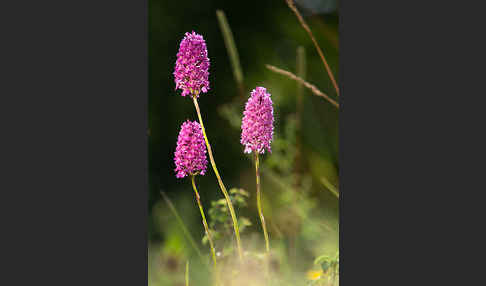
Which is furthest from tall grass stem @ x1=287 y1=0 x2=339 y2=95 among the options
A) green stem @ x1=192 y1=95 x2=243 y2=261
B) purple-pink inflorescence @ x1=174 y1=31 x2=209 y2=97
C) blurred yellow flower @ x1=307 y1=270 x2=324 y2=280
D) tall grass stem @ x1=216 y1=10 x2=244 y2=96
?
blurred yellow flower @ x1=307 y1=270 x2=324 y2=280

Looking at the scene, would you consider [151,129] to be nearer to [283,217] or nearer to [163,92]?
[163,92]

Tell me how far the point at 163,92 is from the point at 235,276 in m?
1.38

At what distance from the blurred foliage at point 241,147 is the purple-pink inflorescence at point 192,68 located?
9 cm

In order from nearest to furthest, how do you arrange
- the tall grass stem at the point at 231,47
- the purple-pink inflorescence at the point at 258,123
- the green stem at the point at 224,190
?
the purple-pink inflorescence at the point at 258,123 → the green stem at the point at 224,190 → the tall grass stem at the point at 231,47

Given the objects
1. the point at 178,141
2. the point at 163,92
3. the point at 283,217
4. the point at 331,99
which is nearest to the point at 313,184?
the point at 283,217

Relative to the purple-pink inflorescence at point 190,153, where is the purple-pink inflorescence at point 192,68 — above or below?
above

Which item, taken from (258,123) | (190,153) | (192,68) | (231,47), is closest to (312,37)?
(231,47)

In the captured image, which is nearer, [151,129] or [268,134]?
[268,134]

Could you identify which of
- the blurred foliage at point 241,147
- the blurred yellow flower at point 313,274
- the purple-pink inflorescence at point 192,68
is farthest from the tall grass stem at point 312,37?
the blurred yellow flower at point 313,274

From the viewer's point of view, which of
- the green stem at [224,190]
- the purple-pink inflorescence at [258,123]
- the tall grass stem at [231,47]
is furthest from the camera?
the tall grass stem at [231,47]

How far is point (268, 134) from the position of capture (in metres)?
3.73

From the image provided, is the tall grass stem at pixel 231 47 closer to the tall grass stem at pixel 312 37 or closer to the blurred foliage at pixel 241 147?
the blurred foliage at pixel 241 147

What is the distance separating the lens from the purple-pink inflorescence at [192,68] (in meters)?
3.79

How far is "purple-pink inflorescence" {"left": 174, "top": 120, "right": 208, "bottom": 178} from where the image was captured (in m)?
3.77
